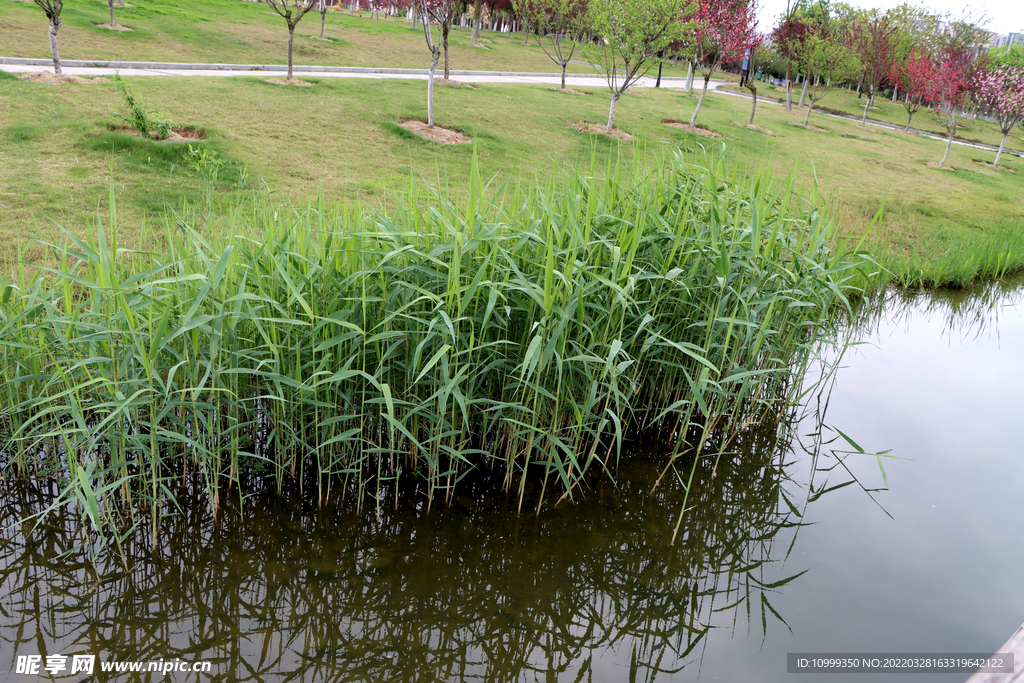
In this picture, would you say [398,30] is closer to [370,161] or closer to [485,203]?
[370,161]

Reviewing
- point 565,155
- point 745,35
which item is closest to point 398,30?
point 745,35

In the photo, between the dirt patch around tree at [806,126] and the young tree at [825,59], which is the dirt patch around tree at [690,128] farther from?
the young tree at [825,59]

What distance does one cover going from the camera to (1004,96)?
1767 centimetres

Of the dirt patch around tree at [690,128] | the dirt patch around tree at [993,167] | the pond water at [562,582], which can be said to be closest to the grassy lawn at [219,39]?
the dirt patch around tree at [690,128]

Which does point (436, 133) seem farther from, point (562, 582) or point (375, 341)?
point (562, 582)

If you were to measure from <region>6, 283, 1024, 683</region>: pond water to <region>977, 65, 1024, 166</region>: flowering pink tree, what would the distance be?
18801 mm

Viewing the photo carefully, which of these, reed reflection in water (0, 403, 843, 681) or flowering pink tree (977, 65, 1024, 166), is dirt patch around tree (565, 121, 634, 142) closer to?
flowering pink tree (977, 65, 1024, 166)

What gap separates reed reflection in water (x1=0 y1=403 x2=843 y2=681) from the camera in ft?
7.52

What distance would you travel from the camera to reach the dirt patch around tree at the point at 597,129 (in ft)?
45.2

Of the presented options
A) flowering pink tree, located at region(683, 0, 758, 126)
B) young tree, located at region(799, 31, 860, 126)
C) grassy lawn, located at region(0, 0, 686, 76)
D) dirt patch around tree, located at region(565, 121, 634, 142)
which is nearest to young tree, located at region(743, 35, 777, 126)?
young tree, located at region(799, 31, 860, 126)

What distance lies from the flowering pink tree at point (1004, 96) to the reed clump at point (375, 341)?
19025mm

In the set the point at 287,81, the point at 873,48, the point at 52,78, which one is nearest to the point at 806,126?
the point at 873,48

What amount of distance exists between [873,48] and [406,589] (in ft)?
101

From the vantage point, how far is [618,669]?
237 cm
